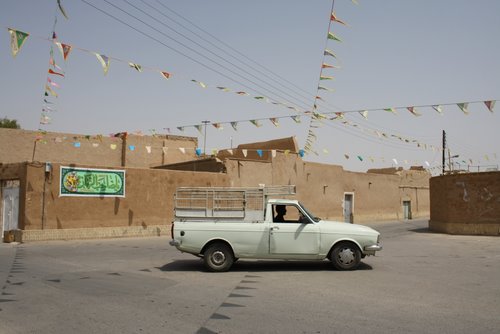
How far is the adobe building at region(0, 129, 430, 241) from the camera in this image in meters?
19.7

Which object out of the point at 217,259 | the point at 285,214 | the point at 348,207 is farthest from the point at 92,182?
the point at 348,207

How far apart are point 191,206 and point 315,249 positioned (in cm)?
326

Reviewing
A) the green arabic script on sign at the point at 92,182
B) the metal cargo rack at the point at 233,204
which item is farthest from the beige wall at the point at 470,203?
A: the green arabic script on sign at the point at 92,182

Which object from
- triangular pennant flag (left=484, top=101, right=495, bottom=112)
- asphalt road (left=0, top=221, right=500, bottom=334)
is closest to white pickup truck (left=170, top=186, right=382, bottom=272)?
asphalt road (left=0, top=221, right=500, bottom=334)

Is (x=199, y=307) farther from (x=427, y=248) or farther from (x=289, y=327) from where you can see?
(x=427, y=248)

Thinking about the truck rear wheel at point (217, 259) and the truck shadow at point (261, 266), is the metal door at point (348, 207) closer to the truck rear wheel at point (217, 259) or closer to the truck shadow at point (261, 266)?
the truck shadow at point (261, 266)

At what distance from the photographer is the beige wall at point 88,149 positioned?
3000 centimetres

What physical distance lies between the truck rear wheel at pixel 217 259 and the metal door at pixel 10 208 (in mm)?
12184

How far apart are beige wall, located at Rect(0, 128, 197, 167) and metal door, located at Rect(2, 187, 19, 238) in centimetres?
727

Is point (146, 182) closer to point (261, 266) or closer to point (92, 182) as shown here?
point (92, 182)

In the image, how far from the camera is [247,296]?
8.10m

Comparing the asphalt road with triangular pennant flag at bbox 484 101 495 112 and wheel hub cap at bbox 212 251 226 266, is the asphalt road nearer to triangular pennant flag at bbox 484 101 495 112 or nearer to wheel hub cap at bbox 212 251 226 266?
wheel hub cap at bbox 212 251 226 266

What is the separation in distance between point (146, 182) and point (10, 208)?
607cm

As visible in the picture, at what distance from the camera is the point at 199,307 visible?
7.23m
